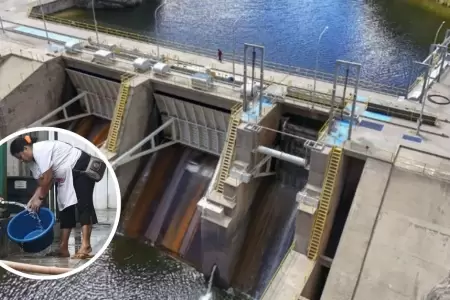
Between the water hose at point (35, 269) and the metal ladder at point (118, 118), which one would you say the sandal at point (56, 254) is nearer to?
the water hose at point (35, 269)

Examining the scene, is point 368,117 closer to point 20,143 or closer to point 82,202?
point 82,202

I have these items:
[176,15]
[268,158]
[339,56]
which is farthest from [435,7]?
[268,158]

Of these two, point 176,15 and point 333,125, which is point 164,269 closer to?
point 333,125

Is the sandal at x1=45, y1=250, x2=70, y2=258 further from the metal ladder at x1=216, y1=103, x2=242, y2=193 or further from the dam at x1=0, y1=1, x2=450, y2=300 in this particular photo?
the metal ladder at x1=216, y1=103, x2=242, y2=193

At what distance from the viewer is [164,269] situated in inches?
921

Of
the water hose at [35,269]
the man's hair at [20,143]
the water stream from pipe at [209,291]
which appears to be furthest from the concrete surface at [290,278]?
the man's hair at [20,143]

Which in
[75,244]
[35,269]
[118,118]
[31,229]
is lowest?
[118,118]

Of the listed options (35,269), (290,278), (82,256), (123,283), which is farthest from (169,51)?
(35,269)

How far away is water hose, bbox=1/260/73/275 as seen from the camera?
6555 millimetres

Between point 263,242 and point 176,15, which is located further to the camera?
point 176,15

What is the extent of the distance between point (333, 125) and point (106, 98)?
1555 centimetres

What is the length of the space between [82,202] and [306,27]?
146 ft

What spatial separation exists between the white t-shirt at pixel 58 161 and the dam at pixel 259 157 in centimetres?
1188

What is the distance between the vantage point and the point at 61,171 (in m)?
6.61
